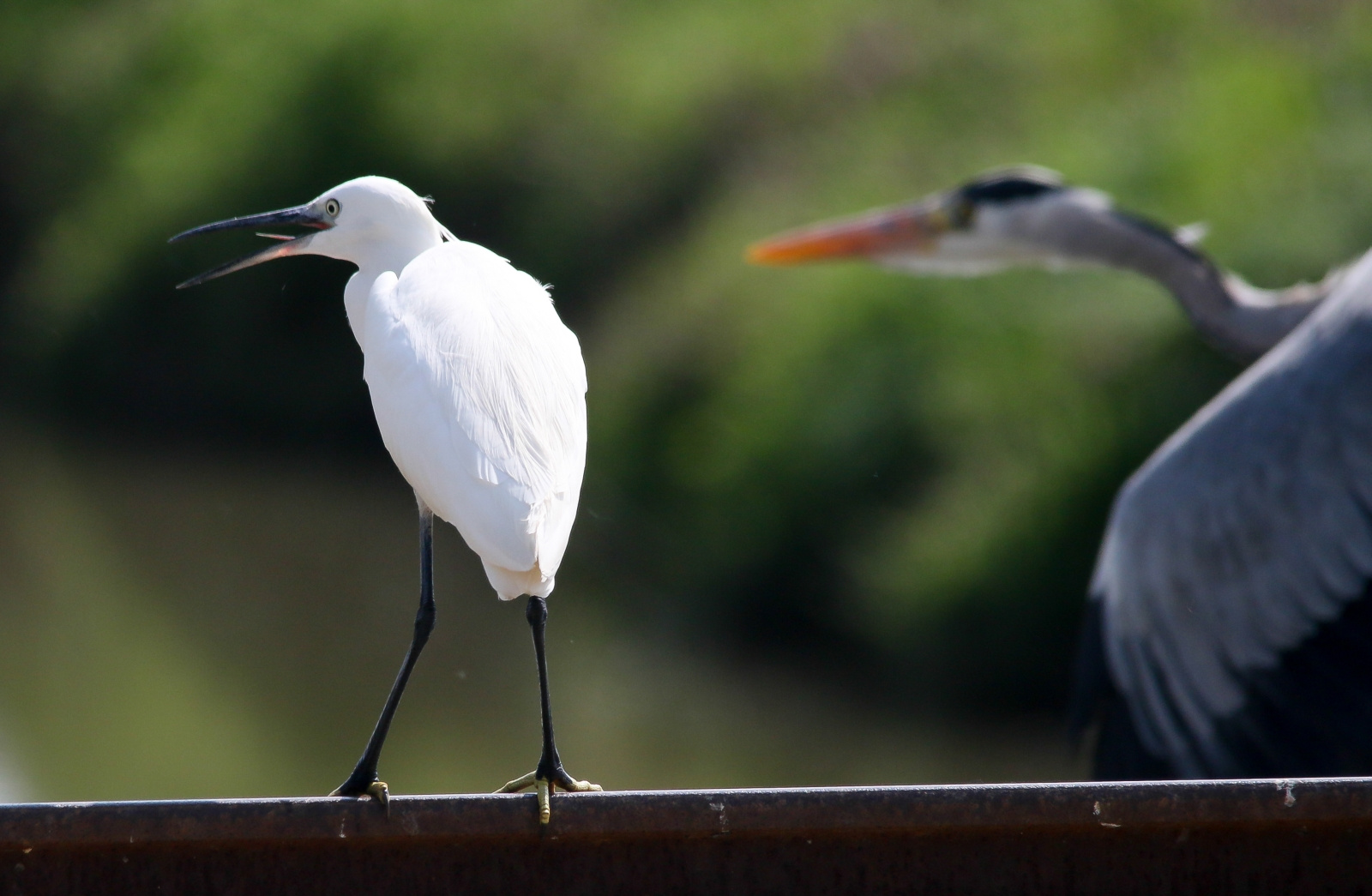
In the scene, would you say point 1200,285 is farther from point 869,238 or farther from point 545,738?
point 545,738

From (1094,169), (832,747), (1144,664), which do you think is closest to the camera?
(1144,664)

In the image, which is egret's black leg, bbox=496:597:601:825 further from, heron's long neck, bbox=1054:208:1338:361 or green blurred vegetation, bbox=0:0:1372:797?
green blurred vegetation, bbox=0:0:1372:797

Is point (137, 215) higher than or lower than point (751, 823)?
higher

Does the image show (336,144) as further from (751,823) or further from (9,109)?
(751,823)

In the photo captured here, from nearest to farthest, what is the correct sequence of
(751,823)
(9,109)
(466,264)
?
(751,823), (466,264), (9,109)

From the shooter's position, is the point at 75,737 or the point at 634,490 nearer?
the point at 75,737

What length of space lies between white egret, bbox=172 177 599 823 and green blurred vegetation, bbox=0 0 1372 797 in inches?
172

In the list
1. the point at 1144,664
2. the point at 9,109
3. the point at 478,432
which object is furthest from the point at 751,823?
the point at 9,109

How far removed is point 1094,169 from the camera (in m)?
7.55

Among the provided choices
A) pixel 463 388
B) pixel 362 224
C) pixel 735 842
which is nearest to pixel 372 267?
pixel 362 224

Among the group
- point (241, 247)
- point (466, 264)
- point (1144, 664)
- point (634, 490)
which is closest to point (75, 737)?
point (634, 490)

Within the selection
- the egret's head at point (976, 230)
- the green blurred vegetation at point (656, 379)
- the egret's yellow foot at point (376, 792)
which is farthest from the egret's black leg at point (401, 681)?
the green blurred vegetation at point (656, 379)

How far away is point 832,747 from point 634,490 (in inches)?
73.1

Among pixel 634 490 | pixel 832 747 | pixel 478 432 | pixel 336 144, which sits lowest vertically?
pixel 832 747
